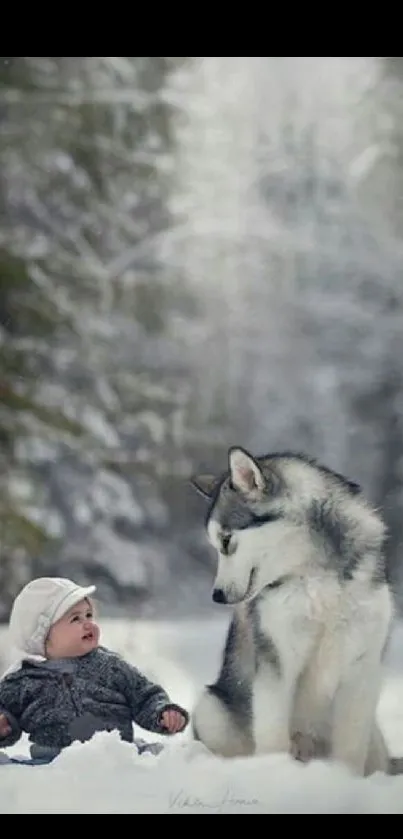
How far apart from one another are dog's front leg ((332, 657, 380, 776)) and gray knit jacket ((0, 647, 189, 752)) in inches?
11.2

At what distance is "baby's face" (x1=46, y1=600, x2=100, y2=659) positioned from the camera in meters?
2.00

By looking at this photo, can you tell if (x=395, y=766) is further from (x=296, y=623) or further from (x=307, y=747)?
(x=296, y=623)

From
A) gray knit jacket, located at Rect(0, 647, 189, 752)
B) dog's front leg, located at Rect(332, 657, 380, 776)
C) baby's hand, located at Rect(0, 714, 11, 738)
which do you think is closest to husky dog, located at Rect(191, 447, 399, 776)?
dog's front leg, located at Rect(332, 657, 380, 776)

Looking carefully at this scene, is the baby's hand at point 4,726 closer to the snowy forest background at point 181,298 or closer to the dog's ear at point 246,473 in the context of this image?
the snowy forest background at point 181,298

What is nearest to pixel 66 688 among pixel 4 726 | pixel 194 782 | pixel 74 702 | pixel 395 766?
pixel 74 702

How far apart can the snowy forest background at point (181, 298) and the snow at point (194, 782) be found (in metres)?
0.27

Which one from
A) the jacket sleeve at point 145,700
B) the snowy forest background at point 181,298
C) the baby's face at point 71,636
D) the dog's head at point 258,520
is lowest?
the jacket sleeve at point 145,700

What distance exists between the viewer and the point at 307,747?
1.97 meters

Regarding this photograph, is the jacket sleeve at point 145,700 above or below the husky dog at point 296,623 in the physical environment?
below

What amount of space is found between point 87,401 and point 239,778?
76 cm

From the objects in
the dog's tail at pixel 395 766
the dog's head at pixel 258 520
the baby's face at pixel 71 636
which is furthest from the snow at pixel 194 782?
the dog's head at pixel 258 520

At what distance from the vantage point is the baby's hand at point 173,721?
78.3 inches

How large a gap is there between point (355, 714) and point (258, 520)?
1.31 feet

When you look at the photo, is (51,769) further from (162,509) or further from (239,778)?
(162,509)
